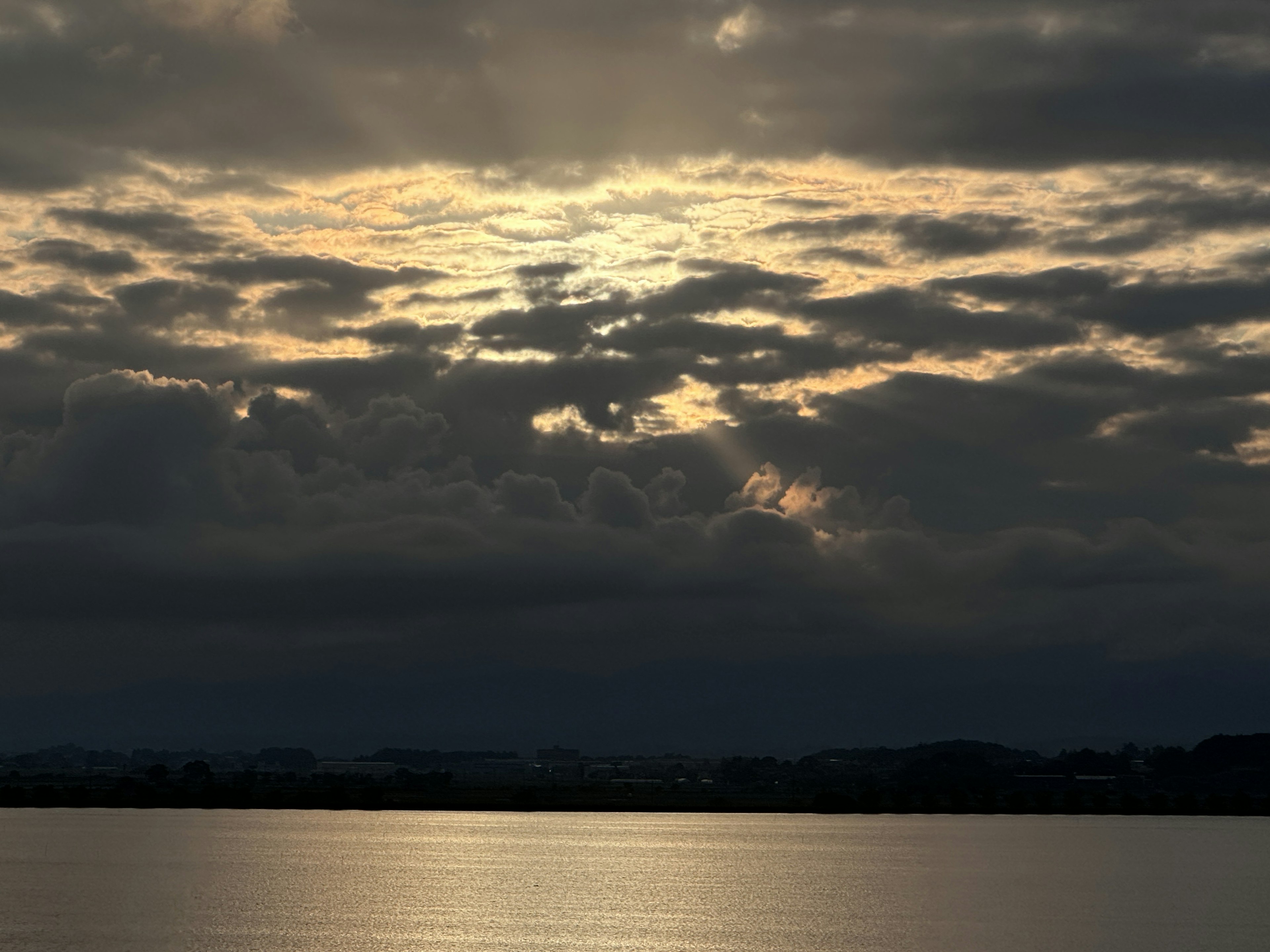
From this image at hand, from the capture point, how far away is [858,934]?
151500 mm

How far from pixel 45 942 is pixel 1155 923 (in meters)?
110

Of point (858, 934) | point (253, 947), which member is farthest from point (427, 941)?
point (858, 934)

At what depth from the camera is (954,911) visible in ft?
563

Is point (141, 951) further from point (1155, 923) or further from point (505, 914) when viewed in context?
point (1155, 923)

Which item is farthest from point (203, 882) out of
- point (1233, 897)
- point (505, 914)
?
point (1233, 897)

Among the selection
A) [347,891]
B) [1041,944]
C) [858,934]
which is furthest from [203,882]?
[1041,944]

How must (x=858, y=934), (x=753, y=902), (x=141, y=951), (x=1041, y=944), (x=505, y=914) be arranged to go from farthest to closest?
(x=753, y=902) < (x=505, y=914) < (x=858, y=934) < (x=1041, y=944) < (x=141, y=951)

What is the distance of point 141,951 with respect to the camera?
132 metres

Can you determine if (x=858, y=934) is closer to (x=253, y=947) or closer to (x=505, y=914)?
(x=505, y=914)

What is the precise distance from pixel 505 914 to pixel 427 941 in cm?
2151

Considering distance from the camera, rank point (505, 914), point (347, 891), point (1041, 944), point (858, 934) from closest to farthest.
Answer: point (1041, 944) → point (858, 934) → point (505, 914) → point (347, 891)

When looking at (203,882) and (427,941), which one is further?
(203,882)

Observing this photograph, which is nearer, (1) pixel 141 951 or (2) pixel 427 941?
(1) pixel 141 951

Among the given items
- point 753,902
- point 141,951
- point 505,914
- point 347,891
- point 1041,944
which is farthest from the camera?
point 347,891
